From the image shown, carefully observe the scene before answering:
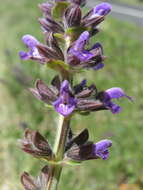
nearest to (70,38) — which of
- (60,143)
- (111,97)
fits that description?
(111,97)

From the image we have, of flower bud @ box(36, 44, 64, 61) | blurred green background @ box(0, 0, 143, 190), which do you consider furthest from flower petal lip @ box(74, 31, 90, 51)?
blurred green background @ box(0, 0, 143, 190)

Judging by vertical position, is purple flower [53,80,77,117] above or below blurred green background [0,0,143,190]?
above

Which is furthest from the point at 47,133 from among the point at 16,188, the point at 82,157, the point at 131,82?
the point at 131,82

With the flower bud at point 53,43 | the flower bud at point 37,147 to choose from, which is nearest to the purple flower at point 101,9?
the flower bud at point 53,43

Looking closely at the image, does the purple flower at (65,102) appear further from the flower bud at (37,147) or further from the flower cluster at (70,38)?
the flower bud at (37,147)

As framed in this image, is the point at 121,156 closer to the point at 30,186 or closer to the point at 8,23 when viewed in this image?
the point at 30,186

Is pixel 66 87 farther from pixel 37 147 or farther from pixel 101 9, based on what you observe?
pixel 101 9

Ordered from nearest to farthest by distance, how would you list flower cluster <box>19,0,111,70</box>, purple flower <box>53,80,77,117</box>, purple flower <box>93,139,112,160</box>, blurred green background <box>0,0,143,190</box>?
purple flower <box>53,80,77,117</box>
flower cluster <box>19,0,111,70</box>
purple flower <box>93,139,112,160</box>
blurred green background <box>0,0,143,190</box>

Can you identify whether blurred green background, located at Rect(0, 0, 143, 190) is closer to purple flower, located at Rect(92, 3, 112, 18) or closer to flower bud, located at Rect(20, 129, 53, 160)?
flower bud, located at Rect(20, 129, 53, 160)
